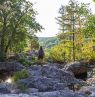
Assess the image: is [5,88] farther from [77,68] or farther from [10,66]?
[10,66]

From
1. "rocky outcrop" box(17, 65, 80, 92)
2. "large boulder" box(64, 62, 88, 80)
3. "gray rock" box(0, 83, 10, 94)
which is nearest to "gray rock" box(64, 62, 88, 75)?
"large boulder" box(64, 62, 88, 80)

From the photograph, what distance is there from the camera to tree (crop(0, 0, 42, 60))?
43.1m

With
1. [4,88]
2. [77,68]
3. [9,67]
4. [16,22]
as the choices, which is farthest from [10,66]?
[4,88]

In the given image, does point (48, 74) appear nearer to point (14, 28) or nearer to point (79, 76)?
point (79, 76)

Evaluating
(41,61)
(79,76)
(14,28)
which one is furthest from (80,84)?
(14,28)

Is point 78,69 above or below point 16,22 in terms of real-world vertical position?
below

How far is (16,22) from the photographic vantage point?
4388 cm

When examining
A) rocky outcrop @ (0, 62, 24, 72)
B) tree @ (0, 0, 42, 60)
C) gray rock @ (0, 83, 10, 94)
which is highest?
tree @ (0, 0, 42, 60)

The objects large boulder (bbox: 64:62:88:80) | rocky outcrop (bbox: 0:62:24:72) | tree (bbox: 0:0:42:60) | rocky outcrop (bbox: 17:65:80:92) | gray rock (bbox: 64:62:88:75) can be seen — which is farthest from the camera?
tree (bbox: 0:0:42:60)

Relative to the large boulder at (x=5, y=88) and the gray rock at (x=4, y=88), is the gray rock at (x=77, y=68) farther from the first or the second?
the gray rock at (x=4, y=88)

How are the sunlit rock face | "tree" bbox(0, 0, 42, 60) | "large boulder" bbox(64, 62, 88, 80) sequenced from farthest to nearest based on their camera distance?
"tree" bbox(0, 0, 42, 60)
the sunlit rock face
"large boulder" bbox(64, 62, 88, 80)

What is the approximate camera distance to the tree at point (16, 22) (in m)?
43.1

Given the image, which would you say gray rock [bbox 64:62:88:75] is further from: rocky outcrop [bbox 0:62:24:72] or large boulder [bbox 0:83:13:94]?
large boulder [bbox 0:83:13:94]

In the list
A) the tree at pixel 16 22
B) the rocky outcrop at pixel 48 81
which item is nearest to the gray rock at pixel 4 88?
the rocky outcrop at pixel 48 81
